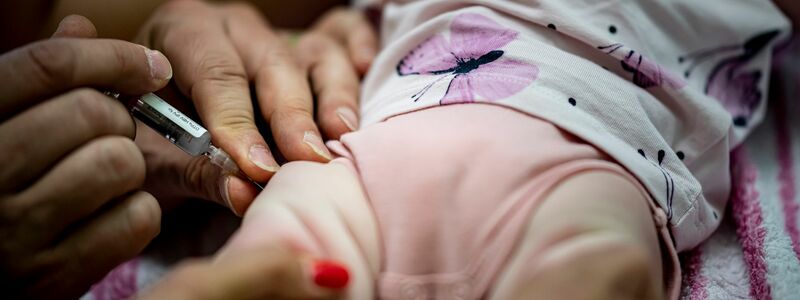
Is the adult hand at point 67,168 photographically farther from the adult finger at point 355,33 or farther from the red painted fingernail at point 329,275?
the adult finger at point 355,33

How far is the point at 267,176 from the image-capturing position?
1.91 ft

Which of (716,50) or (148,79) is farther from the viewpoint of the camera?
(716,50)

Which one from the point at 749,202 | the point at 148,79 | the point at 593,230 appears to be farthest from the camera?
the point at 749,202

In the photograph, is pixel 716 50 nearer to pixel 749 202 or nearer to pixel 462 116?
pixel 749 202

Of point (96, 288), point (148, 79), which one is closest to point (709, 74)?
point (148, 79)

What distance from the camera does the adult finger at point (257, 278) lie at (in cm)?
41

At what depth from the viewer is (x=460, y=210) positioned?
50 centimetres

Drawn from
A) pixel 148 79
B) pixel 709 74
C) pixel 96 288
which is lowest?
pixel 96 288

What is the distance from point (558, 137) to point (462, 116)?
8cm

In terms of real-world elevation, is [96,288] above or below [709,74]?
below

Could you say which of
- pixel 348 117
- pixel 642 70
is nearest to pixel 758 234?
pixel 642 70

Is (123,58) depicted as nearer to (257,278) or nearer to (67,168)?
(67,168)

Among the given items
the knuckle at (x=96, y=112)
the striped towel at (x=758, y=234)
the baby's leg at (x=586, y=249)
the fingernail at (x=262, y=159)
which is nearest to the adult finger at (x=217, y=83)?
the fingernail at (x=262, y=159)

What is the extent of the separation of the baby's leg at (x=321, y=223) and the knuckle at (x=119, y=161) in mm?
93
